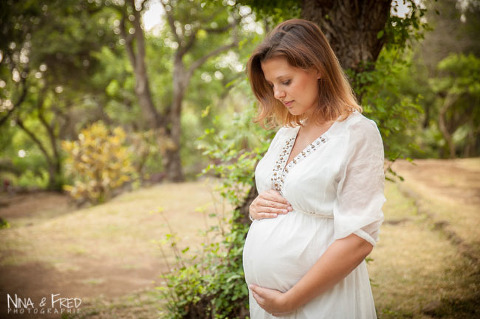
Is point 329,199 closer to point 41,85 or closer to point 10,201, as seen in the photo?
point 10,201

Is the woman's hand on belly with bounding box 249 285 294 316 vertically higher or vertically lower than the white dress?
lower

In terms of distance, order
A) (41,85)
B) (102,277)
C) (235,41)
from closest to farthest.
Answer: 1. (102,277)
2. (235,41)
3. (41,85)

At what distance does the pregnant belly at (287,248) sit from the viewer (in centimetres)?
135

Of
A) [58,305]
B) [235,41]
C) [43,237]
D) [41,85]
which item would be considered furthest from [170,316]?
[41,85]

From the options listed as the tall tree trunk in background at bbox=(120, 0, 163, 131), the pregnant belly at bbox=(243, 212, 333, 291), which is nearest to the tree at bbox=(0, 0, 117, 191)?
the tall tree trunk in background at bbox=(120, 0, 163, 131)

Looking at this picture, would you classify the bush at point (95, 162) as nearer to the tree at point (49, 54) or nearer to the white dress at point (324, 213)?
the tree at point (49, 54)

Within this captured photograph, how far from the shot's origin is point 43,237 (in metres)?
6.35

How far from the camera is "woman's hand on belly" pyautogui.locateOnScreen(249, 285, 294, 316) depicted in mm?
1354

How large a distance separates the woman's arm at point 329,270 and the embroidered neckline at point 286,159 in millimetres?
389

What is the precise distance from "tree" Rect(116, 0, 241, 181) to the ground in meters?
4.55

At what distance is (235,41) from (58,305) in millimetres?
9987

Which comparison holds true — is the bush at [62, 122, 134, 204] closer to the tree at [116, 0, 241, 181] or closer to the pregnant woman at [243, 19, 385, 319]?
the tree at [116, 0, 241, 181]

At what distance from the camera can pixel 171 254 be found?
4980 millimetres

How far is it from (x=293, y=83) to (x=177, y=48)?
1211cm
